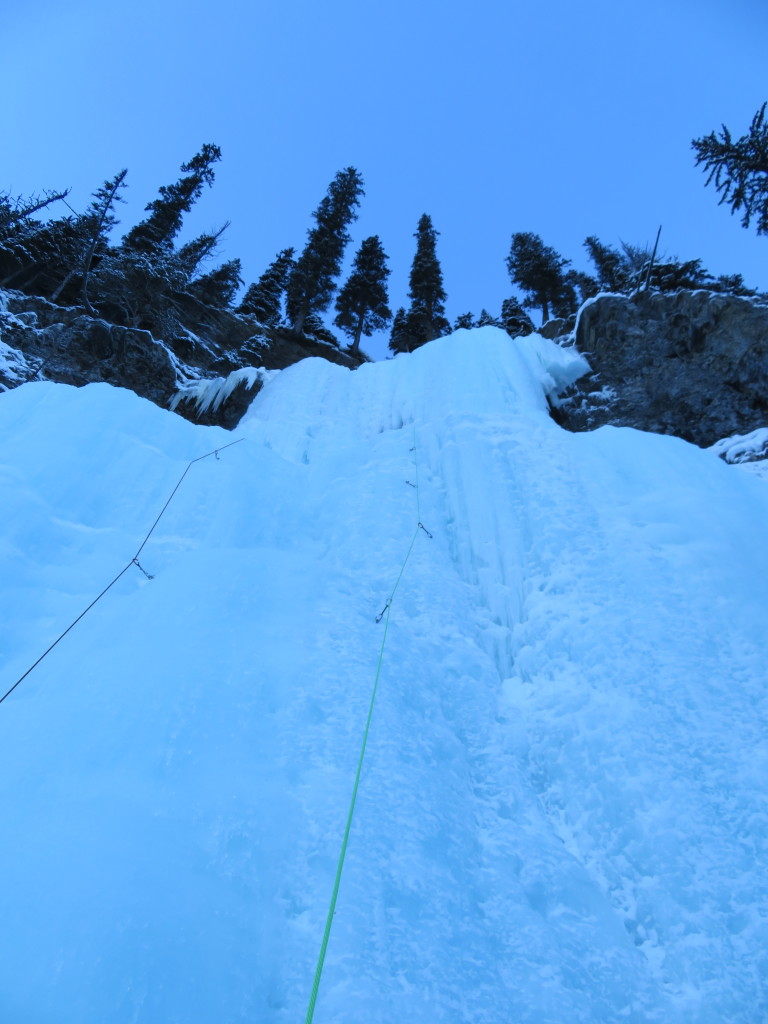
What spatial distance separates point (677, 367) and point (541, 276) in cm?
1155

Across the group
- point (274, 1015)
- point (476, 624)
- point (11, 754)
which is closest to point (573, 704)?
point (476, 624)

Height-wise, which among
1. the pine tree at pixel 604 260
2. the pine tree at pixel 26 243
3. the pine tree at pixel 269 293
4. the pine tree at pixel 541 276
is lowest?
the pine tree at pixel 26 243

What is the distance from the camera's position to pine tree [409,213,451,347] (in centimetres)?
2112

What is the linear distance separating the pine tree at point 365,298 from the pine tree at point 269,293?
8.58ft

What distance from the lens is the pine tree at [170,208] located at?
18641 mm

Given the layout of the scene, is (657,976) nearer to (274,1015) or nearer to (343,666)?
(274,1015)

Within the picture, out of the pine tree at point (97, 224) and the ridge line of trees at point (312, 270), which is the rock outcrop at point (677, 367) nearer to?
the ridge line of trees at point (312, 270)

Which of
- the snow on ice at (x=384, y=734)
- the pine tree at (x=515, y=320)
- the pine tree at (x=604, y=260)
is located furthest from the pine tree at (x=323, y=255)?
the snow on ice at (x=384, y=734)

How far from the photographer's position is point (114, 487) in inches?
276

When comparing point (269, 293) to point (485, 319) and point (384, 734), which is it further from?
point (384, 734)

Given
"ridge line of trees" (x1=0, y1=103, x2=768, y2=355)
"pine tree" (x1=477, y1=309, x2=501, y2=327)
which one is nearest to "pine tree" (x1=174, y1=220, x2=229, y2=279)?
"ridge line of trees" (x1=0, y1=103, x2=768, y2=355)

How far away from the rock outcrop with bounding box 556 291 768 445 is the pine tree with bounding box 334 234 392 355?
12.5 metres

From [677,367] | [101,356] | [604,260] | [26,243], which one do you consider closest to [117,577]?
[101,356]

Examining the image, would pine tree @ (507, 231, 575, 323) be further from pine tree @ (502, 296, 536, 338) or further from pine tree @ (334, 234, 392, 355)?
pine tree @ (334, 234, 392, 355)
